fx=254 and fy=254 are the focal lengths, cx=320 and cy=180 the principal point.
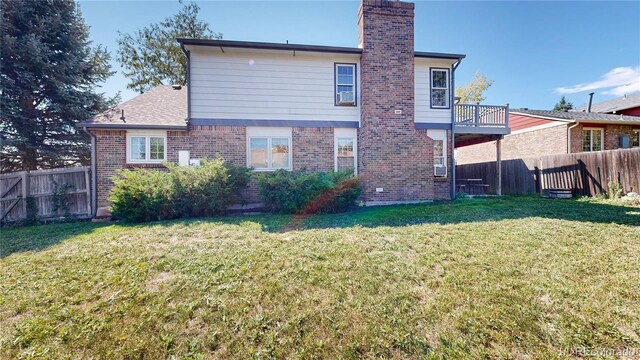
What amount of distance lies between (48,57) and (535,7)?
21194 mm

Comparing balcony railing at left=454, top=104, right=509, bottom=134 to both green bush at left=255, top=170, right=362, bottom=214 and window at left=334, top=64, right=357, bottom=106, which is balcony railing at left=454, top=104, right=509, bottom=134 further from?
green bush at left=255, top=170, right=362, bottom=214

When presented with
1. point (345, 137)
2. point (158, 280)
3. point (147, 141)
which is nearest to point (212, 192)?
point (147, 141)

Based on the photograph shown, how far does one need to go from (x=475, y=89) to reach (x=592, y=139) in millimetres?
A: 12673

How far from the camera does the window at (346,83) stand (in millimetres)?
9650

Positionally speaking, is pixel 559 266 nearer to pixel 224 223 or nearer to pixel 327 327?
pixel 327 327

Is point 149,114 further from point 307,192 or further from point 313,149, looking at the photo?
point 307,192

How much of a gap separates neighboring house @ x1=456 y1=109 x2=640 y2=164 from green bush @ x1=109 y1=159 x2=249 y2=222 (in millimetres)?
17729

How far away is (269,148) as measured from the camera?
9.56 m

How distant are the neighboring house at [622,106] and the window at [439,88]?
22.2m

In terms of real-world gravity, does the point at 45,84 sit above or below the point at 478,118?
above

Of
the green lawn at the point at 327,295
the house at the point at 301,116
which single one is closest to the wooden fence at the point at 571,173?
the house at the point at 301,116

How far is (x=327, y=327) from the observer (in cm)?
253

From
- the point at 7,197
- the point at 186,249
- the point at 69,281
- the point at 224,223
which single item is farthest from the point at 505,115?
the point at 7,197

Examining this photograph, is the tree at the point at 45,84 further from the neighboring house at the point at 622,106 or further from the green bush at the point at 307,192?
the neighboring house at the point at 622,106
